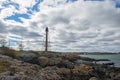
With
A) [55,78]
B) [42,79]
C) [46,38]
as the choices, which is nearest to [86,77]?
[55,78]

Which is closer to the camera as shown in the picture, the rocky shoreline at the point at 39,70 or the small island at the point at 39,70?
the rocky shoreline at the point at 39,70

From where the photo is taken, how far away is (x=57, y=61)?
27.3 m

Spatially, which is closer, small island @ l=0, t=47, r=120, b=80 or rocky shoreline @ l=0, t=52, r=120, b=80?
rocky shoreline @ l=0, t=52, r=120, b=80

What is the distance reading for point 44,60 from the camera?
26750mm

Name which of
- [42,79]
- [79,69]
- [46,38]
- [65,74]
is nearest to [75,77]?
[65,74]

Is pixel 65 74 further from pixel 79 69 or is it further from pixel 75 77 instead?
pixel 79 69

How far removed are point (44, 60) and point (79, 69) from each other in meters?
4.67

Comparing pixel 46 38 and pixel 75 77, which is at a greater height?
pixel 46 38

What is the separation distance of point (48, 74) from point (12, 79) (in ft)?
16.3

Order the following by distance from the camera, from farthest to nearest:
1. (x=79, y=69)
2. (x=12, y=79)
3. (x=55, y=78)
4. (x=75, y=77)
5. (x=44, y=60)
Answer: (x=44, y=60)
(x=79, y=69)
(x=75, y=77)
(x=55, y=78)
(x=12, y=79)

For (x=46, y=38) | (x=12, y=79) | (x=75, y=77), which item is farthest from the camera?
(x=46, y=38)

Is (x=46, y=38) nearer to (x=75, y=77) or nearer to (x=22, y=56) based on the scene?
(x=22, y=56)

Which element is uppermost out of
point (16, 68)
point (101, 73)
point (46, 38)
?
point (46, 38)

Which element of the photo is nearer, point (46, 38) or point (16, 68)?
point (16, 68)
